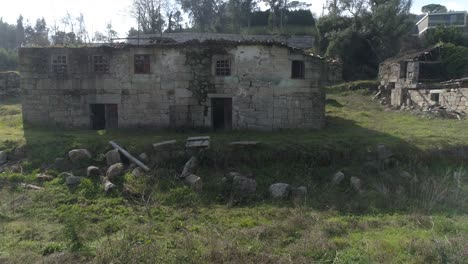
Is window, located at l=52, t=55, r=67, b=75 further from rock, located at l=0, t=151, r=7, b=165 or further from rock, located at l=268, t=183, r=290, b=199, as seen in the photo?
rock, located at l=268, t=183, r=290, b=199

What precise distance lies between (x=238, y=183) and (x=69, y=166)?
5796 mm

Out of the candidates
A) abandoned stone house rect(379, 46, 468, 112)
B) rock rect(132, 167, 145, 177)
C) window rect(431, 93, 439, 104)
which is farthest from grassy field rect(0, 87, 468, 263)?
window rect(431, 93, 439, 104)

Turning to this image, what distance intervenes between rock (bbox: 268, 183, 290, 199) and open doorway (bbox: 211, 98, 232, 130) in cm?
588

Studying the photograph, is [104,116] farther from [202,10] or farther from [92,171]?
[202,10]

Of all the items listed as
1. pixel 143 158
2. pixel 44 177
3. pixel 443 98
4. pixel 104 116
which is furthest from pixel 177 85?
pixel 443 98

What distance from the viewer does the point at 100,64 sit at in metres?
16.9

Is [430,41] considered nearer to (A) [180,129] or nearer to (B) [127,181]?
(A) [180,129]

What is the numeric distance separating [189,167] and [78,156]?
3868 mm

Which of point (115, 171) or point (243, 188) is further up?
point (115, 171)

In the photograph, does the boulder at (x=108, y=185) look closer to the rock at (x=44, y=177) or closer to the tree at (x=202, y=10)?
the rock at (x=44, y=177)

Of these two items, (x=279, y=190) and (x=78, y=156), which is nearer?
(x=279, y=190)

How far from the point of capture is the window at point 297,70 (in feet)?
54.1

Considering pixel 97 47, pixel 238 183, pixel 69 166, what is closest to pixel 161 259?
pixel 238 183

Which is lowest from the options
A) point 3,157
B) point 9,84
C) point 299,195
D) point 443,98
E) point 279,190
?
point 299,195
